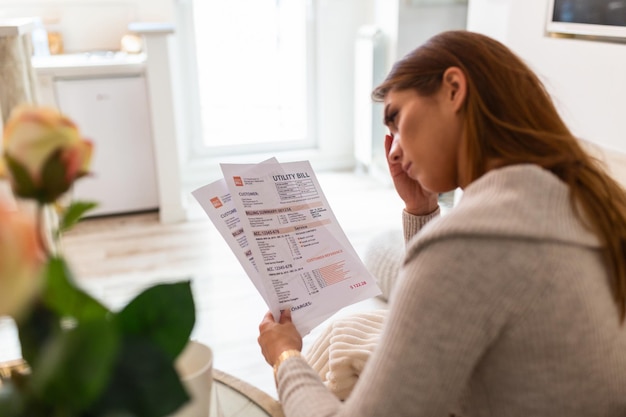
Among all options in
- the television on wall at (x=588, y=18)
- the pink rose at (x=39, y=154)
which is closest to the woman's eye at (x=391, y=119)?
the pink rose at (x=39, y=154)

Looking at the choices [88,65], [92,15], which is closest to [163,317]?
[88,65]

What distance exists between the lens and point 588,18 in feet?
7.13

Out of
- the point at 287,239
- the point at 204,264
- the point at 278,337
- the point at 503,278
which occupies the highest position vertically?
the point at 503,278

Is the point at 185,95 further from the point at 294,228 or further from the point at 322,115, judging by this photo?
the point at 294,228

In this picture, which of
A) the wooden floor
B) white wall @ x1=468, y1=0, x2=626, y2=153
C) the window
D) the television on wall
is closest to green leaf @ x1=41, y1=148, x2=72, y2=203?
the wooden floor

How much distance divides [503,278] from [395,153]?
48 centimetres

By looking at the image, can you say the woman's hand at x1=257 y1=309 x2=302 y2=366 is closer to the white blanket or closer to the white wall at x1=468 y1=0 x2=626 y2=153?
the white blanket

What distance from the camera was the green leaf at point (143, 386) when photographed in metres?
0.42

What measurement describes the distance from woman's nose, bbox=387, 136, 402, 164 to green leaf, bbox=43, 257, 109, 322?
73 cm

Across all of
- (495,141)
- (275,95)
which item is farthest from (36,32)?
(495,141)

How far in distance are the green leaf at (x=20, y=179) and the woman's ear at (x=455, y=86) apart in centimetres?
58

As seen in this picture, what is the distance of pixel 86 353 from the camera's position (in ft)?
1.17

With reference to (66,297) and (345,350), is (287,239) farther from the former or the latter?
(66,297)

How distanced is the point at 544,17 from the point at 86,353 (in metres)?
2.42
